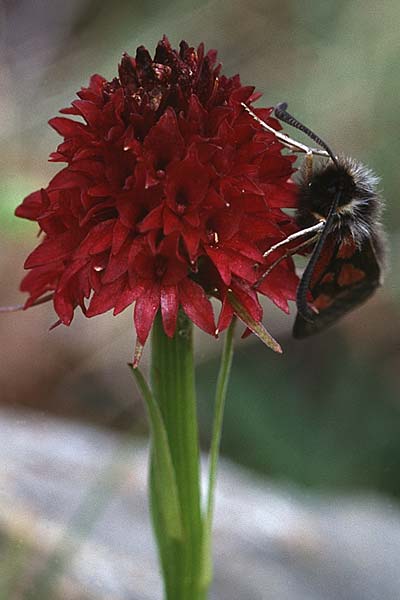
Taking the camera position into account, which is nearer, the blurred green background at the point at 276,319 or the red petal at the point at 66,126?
the red petal at the point at 66,126

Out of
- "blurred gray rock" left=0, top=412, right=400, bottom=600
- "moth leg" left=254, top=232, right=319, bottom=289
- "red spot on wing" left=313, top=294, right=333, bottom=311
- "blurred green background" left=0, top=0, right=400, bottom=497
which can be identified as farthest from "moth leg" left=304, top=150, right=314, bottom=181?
"blurred green background" left=0, top=0, right=400, bottom=497

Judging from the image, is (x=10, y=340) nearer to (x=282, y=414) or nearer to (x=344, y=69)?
(x=282, y=414)

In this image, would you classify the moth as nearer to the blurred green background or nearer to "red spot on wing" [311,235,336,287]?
"red spot on wing" [311,235,336,287]

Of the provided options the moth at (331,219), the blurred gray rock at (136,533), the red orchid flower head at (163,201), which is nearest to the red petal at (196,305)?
the red orchid flower head at (163,201)

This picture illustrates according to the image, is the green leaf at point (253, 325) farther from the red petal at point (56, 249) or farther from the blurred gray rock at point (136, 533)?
the blurred gray rock at point (136, 533)

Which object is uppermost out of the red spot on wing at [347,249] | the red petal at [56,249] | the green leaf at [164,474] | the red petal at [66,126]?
the red petal at [66,126]

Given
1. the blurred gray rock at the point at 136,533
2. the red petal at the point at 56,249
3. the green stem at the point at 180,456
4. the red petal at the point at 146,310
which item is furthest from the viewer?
the blurred gray rock at the point at 136,533

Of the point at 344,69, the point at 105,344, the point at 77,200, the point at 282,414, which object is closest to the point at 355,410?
the point at 282,414

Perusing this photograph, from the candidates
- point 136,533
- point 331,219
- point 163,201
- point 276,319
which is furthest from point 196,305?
point 276,319

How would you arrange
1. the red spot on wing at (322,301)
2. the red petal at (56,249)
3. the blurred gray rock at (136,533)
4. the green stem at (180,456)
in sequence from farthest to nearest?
the blurred gray rock at (136,533) → the red spot on wing at (322,301) → the green stem at (180,456) → the red petal at (56,249)
